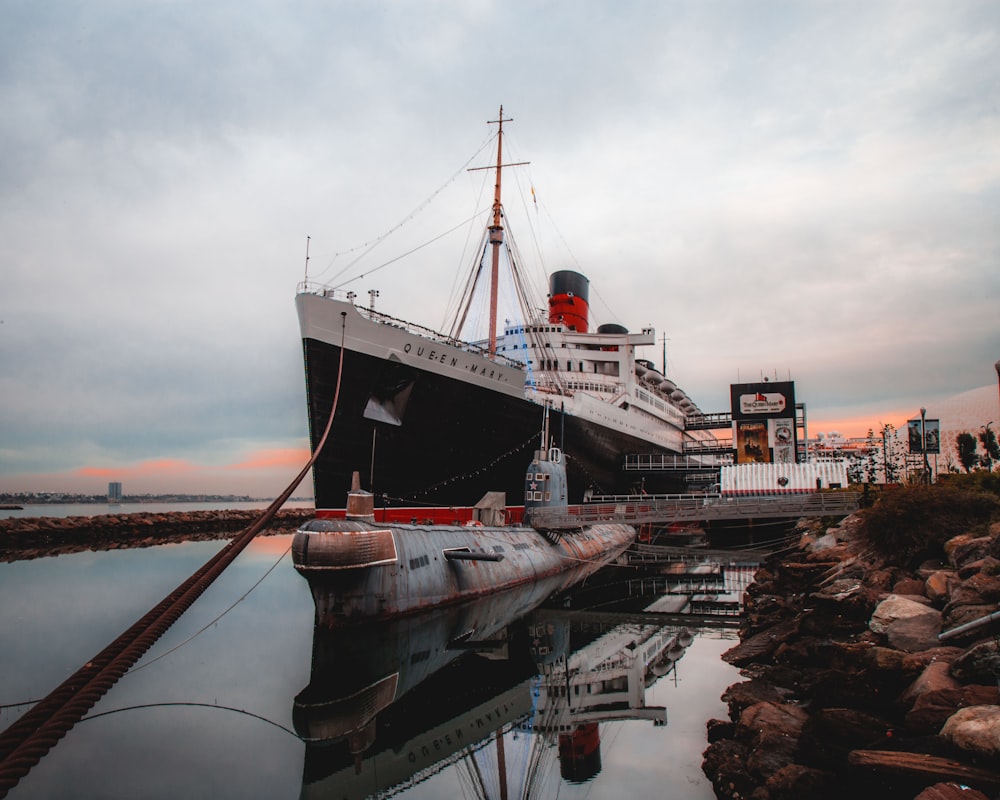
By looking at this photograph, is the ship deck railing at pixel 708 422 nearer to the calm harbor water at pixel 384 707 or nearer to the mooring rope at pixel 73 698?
the calm harbor water at pixel 384 707

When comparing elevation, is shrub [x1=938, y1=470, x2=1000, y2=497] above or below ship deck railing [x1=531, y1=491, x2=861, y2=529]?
above

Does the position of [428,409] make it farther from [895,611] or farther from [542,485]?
[895,611]

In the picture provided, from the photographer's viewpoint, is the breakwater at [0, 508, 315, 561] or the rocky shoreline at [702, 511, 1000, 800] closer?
the rocky shoreline at [702, 511, 1000, 800]

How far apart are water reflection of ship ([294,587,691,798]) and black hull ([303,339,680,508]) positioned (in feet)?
Result: 16.5

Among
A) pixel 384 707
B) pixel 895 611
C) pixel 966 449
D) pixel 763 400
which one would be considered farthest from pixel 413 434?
pixel 966 449

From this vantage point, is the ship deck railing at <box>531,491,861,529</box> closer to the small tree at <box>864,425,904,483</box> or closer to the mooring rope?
the small tree at <box>864,425,904,483</box>

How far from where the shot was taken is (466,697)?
10547 millimetres

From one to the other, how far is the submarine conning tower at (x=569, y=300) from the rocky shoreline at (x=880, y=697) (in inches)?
1122

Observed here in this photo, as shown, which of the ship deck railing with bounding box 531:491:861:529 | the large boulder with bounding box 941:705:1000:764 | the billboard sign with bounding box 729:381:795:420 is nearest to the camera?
the large boulder with bounding box 941:705:1000:764

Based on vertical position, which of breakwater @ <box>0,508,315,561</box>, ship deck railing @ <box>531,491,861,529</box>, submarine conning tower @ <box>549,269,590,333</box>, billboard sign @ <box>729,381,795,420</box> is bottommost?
breakwater @ <box>0,508,315,561</box>

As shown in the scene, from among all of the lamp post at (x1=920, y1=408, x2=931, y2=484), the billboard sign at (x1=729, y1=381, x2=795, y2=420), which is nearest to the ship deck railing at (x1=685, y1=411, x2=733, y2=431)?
the billboard sign at (x1=729, y1=381, x2=795, y2=420)

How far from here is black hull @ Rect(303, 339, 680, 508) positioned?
Answer: 18.3 metres

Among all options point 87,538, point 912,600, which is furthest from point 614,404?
point 87,538

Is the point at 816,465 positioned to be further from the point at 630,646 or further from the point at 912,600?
the point at 912,600
